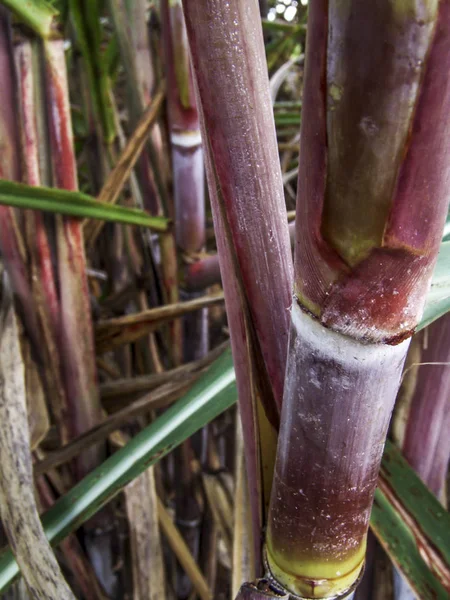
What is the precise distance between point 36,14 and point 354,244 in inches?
15.4

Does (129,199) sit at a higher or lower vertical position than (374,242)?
lower

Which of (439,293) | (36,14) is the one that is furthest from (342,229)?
(36,14)

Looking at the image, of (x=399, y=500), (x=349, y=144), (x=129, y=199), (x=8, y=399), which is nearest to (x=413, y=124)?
(x=349, y=144)

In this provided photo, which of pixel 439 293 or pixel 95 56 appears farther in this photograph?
pixel 95 56

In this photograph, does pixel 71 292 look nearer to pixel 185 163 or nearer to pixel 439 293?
pixel 185 163

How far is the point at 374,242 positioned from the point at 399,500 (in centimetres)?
25

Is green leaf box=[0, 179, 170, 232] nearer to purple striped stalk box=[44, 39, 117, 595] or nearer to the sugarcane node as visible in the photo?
purple striped stalk box=[44, 39, 117, 595]

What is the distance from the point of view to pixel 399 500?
0.32m

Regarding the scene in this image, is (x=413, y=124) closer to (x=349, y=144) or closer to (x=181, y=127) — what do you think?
(x=349, y=144)

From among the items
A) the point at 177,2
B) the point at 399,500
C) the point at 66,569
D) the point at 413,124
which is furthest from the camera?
the point at 66,569

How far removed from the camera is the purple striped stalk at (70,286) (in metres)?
0.45

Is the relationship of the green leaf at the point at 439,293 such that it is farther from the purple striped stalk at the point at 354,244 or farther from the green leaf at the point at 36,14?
the green leaf at the point at 36,14

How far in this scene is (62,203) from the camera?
16.1 inches

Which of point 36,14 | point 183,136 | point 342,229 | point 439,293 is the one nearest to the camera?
point 342,229
